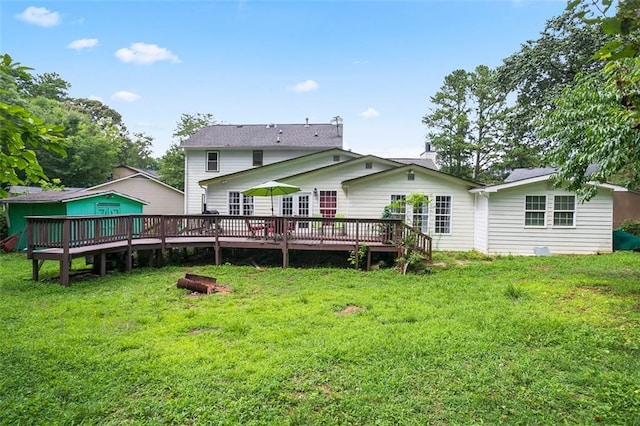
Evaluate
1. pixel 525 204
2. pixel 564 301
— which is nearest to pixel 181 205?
pixel 525 204

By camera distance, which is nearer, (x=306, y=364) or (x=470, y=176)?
(x=306, y=364)

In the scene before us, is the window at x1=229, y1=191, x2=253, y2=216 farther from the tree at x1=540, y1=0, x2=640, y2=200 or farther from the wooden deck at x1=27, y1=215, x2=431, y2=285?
the tree at x1=540, y1=0, x2=640, y2=200

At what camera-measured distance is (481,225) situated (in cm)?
1213

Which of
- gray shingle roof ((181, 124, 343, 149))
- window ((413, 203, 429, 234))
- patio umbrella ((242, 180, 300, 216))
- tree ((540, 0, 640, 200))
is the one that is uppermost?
gray shingle roof ((181, 124, 343, 149))

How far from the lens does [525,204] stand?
11.7 m

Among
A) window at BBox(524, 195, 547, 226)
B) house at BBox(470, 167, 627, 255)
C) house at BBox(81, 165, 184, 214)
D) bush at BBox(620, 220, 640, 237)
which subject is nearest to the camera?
house at BBox(470, 167, 627, 255)

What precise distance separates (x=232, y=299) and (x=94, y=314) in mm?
2243

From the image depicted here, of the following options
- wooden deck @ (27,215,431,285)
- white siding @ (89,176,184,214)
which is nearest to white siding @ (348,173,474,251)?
wooden deck @ (27,215,431,285)

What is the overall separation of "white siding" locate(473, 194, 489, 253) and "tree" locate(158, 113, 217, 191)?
2233cm

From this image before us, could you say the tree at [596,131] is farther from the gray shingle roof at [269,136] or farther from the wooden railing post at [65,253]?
the gray shingle roof at [269,136]

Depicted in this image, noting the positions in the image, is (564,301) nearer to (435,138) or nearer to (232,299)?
(232,299)

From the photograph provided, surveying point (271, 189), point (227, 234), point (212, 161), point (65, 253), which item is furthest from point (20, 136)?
point (212, 161)

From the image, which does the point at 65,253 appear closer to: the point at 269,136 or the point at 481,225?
the point at 481,225

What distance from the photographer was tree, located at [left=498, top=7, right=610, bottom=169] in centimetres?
1669
